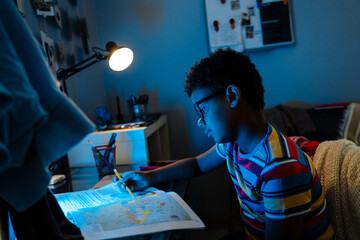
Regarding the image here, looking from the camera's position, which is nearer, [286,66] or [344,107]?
[344,107]

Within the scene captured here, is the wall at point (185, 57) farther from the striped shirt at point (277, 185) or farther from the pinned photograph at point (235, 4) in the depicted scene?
the striped shirt at point (277, 185)

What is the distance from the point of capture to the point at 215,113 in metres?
0.94

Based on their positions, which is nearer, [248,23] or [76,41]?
[76,41]

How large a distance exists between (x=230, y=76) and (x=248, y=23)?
133 centimetres

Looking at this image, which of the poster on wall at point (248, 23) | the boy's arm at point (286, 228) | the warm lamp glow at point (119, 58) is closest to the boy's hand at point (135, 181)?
the boy's arm at point (286, 228)

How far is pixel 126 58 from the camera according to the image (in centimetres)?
169

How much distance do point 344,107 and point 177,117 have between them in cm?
112

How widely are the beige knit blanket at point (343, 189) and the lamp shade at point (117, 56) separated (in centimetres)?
113

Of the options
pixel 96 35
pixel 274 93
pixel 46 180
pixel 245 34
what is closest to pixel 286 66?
pixel 274 93

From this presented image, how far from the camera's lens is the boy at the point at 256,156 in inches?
31.0

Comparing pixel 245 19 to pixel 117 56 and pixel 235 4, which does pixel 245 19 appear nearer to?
pixel 235 4

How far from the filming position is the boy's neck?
928mm

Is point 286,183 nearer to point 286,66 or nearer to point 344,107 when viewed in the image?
point 344,107

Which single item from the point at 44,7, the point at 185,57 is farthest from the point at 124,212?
the point at 185,57
